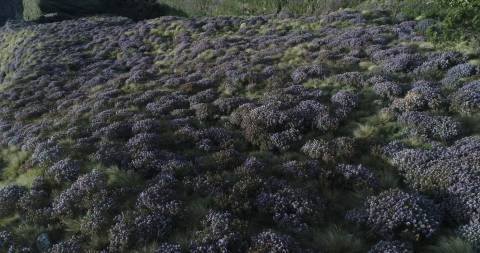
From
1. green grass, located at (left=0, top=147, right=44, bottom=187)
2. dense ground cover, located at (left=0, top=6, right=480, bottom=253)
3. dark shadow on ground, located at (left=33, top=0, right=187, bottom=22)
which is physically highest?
dark shadow on ground, located at (left=33, top=0, right=187, bottom=22)

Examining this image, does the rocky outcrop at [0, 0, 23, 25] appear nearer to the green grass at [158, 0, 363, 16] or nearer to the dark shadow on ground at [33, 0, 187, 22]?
the dark shadow on ground at [33, 0, 187, 22]

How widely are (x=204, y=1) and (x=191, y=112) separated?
1754 inches

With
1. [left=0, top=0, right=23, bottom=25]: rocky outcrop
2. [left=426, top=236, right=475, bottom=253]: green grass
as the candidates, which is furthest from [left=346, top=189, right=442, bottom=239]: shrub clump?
Answer: [left=0, top=0, right=23, bottom=25]: rocky outcrop

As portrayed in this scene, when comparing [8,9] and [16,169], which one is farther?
[8,9]

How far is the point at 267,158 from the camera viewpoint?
10.7 metres

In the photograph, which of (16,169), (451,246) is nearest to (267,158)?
(451,246)

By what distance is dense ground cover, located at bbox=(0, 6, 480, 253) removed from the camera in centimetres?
750

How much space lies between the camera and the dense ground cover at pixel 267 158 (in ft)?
24.6

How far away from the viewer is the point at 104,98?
1950 centimetres

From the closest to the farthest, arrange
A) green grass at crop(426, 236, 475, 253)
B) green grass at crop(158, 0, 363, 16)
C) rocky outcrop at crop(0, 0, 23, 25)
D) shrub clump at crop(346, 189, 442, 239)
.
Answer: green grass at crop(426, 236, 475, 253), shrub clump at crop(346, 189, 442, 239), green grass at crop(158, 0, 363, 16), rocky outcrop at crop(0, 0, 23, 25)

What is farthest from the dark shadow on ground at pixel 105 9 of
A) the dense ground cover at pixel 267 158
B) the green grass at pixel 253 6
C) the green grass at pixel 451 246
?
the green grass at pixel 451 246

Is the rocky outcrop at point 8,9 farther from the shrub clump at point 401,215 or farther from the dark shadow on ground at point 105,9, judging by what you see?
the shrub clump at point 401,215

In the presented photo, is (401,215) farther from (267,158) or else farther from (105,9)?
(105,9)

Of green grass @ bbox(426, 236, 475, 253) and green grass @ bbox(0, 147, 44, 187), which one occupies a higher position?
green grass @ bbox(426, 236, 475, 253)
